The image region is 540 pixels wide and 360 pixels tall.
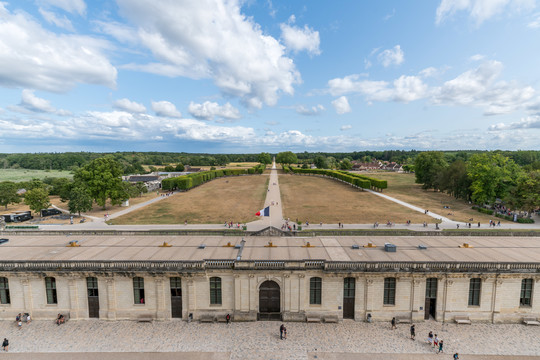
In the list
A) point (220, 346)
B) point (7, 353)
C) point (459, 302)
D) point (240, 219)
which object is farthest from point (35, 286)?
point (459, 302)

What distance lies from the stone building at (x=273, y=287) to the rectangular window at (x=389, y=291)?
0.09 metres

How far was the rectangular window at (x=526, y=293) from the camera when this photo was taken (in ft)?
76.7

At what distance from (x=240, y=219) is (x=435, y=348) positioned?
40.5 metres

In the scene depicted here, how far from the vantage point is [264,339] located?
21.4 metres

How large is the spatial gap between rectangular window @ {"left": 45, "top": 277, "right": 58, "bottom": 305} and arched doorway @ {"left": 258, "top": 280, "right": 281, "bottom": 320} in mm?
19736

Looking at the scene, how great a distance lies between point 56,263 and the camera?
2316cm

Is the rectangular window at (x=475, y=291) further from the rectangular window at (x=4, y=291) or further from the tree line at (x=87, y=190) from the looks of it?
the tree line at (x=87, y=190)

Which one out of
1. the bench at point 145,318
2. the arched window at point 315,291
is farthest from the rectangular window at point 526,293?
the bench at point 145,318

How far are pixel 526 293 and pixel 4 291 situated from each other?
49613 millimetres

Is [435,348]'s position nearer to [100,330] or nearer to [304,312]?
[304,312]

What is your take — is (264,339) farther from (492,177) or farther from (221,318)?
(492,177)

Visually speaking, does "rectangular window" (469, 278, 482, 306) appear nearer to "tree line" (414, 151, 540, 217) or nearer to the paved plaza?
the paved plaza

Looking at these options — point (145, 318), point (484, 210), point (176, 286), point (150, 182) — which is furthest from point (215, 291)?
point (150, 182)

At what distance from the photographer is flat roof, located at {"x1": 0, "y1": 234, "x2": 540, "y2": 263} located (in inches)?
973
